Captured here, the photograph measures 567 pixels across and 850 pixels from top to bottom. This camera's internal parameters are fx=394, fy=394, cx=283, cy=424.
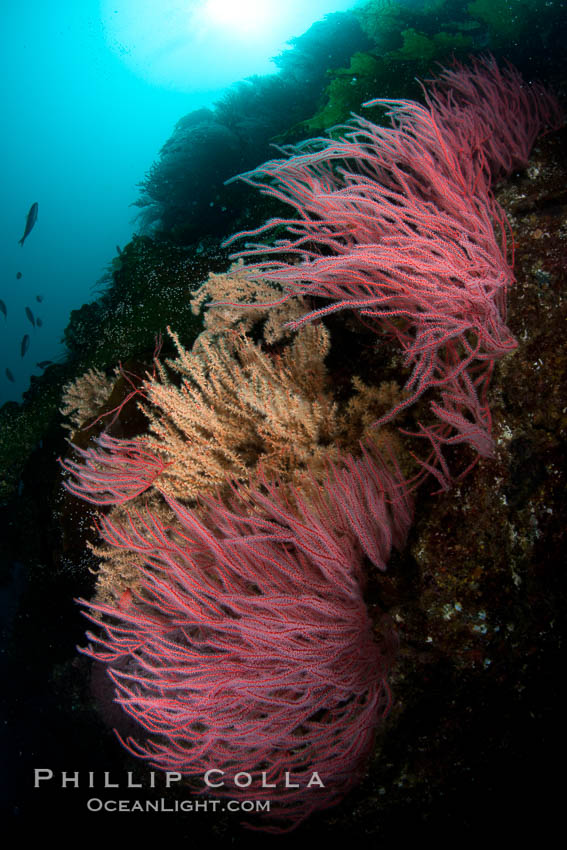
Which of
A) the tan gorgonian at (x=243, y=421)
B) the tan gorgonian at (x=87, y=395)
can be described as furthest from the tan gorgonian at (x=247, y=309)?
the tan gorgonian at (x=87, y=395)

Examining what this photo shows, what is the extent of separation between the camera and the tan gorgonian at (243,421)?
255cm

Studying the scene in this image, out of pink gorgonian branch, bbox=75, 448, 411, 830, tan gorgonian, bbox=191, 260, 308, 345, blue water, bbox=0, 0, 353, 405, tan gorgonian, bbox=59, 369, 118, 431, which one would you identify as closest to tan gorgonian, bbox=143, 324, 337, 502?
tan gorgonian, bbox=191, 260, 308, 345

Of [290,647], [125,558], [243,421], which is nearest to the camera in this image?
[290,647]

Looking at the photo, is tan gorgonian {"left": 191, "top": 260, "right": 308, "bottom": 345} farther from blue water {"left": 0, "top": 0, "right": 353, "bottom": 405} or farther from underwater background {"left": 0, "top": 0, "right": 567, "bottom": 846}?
blue water {"left": 0, "top": 0, "right": 353, "bottom": 405}

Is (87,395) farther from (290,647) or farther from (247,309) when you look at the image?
(290,647)

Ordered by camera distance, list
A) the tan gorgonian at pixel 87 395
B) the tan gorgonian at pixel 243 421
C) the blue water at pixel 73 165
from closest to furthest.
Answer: the tan gorgonian at pixel 243 421 → the tan gorgonian at pixel 87 395 → the blue water at pixel 73 165

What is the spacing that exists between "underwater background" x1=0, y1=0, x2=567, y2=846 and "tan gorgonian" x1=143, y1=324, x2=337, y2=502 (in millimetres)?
324

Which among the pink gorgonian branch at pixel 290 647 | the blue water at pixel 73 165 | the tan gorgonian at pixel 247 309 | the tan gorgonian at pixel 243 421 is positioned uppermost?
the blue water at pixel 73 165

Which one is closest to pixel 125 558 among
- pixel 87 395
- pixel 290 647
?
pixel 290 647

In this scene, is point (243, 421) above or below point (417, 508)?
above

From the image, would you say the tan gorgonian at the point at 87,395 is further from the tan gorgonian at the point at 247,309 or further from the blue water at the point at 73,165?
the blue water at the point at 73,165

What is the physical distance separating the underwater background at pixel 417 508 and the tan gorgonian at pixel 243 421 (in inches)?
12.7

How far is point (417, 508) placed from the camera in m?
2.02

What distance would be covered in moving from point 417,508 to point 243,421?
Result: 1374 mm
